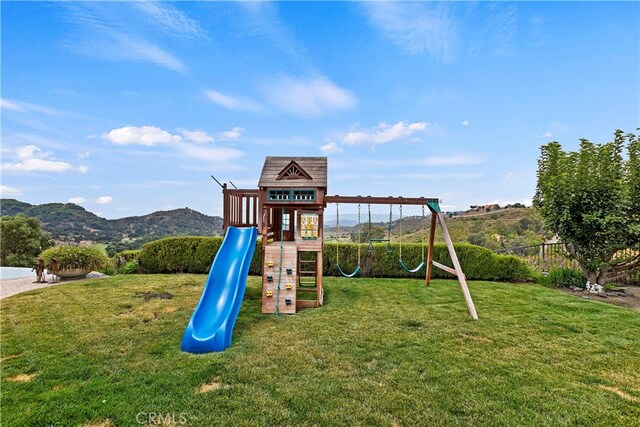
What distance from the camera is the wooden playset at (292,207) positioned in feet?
21.7

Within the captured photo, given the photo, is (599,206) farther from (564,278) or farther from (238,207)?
(238,207)

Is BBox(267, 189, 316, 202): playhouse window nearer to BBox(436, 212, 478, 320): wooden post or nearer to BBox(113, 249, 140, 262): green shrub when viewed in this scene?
BBox(436, 212, 478, 320): wooden post

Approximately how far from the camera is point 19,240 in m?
19.4

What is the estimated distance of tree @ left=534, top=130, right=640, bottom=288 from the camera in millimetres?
8273

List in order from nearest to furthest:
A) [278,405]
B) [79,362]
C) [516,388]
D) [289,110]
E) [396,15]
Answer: [278,405], [516,388], [79,362], [396,15], [289,110]

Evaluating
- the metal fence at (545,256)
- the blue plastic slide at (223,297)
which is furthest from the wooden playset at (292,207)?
the metal fence at (545,256)

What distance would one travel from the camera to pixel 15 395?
3205 millimetres

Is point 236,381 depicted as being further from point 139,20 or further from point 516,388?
point 139,20

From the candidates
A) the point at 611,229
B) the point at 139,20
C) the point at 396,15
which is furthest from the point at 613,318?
the point at 139,20

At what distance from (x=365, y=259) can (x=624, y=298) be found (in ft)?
23.8

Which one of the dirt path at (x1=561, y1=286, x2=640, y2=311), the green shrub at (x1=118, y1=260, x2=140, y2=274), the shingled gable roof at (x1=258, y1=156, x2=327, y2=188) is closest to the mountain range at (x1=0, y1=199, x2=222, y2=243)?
the green shrub at (x1=118, y1=260, x2=140, y2=274)

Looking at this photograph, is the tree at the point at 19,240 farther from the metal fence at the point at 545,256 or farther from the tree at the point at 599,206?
the tree at the point at 599,206

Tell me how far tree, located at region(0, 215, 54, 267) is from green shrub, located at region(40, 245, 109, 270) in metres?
12.2

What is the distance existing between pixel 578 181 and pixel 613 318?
4.34m
